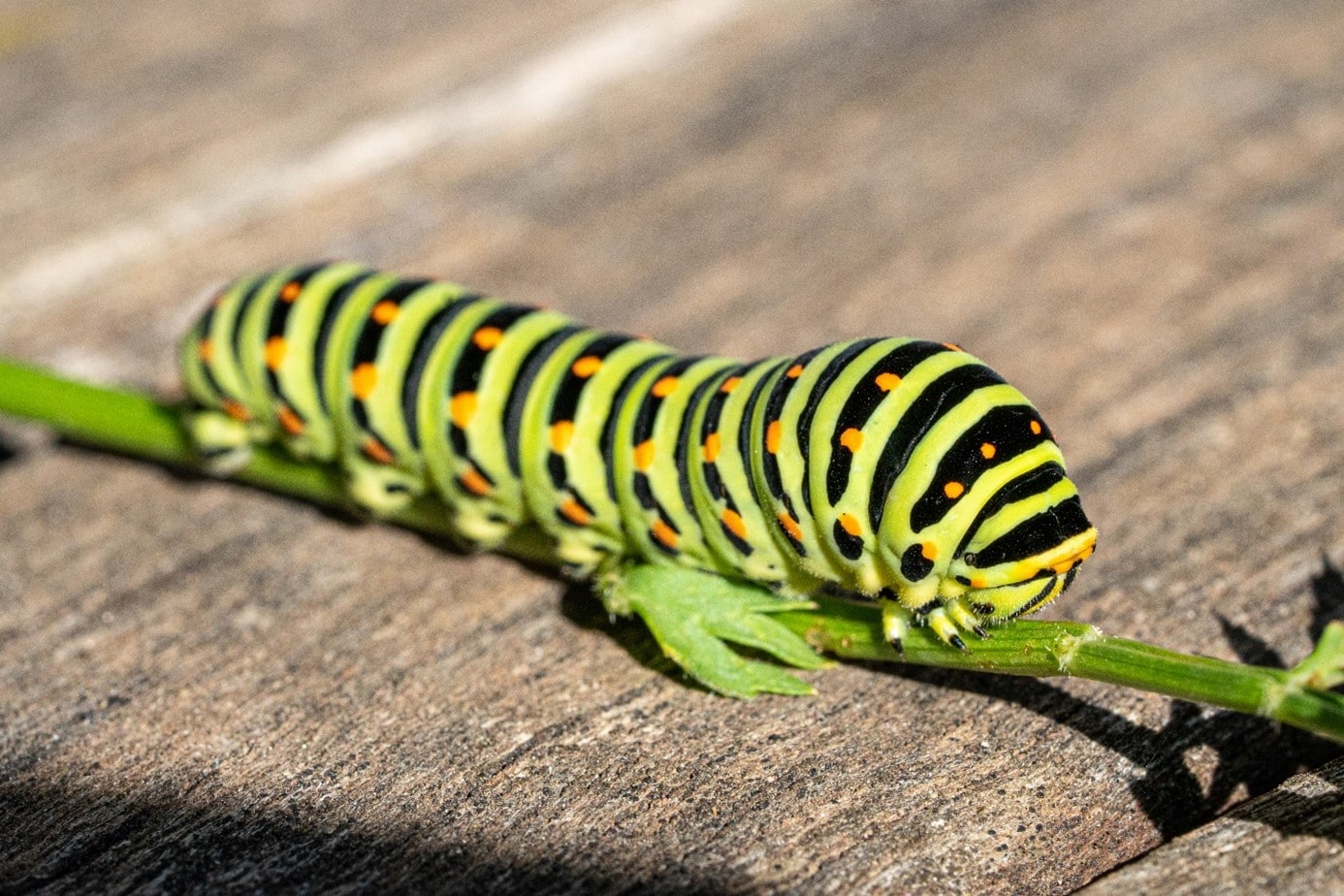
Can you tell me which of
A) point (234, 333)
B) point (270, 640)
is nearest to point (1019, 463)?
point (270, 640)

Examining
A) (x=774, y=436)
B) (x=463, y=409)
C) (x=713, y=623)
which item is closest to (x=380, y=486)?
(x=463, y=409)

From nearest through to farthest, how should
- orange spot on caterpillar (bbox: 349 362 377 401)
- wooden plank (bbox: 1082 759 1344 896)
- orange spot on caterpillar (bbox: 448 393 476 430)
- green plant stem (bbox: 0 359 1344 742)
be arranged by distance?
green plant stem (bbox: 0 359 1344 742) < wooden plank (bbox: 1082 759 1344 896) < orange spot on caterpillar (bbox: 448 393 476 430) < orange spot on caterpillar (bbox: 349 362 377 401)

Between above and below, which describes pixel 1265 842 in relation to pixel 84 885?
below

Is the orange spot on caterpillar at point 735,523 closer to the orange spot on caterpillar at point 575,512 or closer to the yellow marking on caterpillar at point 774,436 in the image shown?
the yellow marking on caterpillar at point 774,436

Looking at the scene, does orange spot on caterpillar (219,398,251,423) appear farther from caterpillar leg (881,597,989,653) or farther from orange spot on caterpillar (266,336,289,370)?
caterpillar leg (881,597,989,653)

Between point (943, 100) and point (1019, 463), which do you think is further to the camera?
point (943, 100)

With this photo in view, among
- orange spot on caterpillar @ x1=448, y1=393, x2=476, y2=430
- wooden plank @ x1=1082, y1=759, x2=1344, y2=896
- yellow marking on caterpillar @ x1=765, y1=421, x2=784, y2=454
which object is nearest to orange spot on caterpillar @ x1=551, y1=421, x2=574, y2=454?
orange spot on caterpillar @ x1=448, y1=393, x2=476, y2=430

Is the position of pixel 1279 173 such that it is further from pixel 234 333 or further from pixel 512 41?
pixel 234 333
